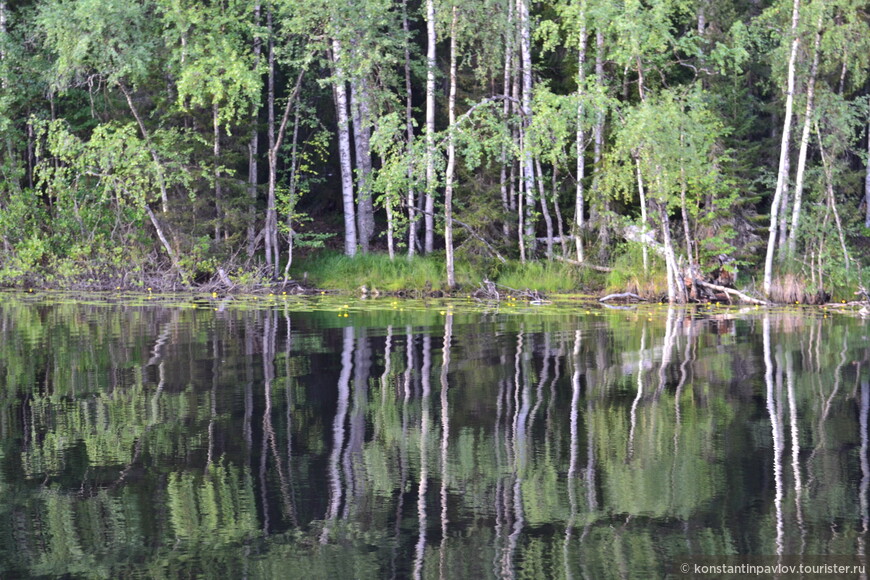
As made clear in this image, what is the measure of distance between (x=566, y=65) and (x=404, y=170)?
6.56 meters

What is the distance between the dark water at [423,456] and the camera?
20.7ft

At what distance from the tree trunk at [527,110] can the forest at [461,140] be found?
0.27 ft

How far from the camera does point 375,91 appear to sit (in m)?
28.0

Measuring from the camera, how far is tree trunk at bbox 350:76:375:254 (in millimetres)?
28250

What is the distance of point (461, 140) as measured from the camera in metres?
27.0

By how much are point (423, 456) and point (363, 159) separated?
22.1 m

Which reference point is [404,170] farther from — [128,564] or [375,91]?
[128,564]

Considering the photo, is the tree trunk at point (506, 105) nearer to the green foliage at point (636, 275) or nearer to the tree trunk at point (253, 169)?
the green foliage at point (636, 275)

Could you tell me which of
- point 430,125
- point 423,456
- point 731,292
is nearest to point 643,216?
point 731,292

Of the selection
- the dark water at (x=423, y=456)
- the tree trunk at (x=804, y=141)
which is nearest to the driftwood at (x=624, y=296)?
the tree trunk at (x=804, y=141)

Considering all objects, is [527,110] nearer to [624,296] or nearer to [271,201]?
[624,296]

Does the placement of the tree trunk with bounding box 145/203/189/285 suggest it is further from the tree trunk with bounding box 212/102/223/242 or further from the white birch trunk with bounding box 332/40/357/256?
the white birch trunk with bounding box 332/40/357/256

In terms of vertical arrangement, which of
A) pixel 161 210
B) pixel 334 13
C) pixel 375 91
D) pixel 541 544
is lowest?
pixel 541 544

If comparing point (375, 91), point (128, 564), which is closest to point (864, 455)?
point (128, 564)
